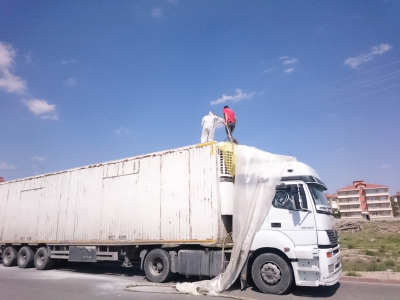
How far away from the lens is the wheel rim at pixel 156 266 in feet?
29.1

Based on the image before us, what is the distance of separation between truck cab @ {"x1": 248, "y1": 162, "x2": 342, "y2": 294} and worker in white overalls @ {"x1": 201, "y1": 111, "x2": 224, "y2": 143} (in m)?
2.99

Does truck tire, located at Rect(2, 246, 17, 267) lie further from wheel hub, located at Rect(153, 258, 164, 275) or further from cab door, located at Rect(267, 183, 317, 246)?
cab door, located at Rect(267, 183, 317, 246)

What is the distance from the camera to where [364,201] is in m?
92.4

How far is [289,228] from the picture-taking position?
23.1ft

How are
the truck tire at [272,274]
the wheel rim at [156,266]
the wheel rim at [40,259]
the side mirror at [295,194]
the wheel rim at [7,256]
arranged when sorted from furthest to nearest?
the wheel rim at [7,256]
the wheel rim at [40,259]
the wheel rim at [156,266]
the side mirror at [295,194]
the truck tire at [272,274]

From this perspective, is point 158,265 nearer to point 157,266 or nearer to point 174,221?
point 157,266

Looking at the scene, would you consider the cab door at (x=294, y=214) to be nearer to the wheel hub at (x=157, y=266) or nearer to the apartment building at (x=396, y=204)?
the wheel hub at (x=157, y=266)

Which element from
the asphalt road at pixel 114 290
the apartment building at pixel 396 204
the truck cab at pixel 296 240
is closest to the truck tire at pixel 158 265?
the asphalt road at pixel 114 290

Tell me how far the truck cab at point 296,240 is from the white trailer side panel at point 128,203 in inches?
56.0

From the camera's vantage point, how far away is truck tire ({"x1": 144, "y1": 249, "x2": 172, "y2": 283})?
8602 mm

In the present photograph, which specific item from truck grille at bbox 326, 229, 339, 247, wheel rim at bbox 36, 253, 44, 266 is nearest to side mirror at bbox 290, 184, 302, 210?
truck grille at bbox 326, 229, 339, 247

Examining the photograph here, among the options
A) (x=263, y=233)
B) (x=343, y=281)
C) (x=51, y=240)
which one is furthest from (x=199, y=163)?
(x=51, y=240)

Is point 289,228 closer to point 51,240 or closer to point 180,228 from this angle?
point 180,228

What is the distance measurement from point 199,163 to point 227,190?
1.11m
